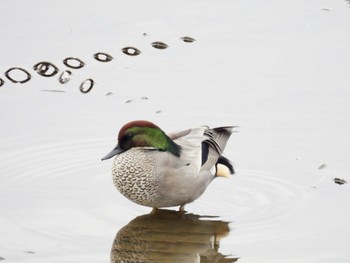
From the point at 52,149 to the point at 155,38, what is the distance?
8.40ft

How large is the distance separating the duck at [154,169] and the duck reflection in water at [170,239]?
0.41 feet

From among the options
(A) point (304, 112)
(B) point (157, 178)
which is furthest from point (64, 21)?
(B) point (157, 178)

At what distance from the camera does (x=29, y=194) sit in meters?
7.79

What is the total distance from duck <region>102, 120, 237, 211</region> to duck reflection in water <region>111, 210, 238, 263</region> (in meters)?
0.12

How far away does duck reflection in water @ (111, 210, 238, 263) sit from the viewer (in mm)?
6906

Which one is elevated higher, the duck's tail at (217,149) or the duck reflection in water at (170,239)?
the duck's tail at (217,149)

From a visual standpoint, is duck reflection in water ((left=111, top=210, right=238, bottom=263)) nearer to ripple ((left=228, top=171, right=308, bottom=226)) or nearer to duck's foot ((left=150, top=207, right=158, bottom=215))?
duck's foot ((left=150, top=207, right=158, bottom=215))

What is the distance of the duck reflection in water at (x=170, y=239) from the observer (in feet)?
22.7

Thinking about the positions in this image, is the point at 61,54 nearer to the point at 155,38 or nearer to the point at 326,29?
the point at 155,38

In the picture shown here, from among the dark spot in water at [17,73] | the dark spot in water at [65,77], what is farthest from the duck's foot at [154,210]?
the dark spot in water at [17,73]

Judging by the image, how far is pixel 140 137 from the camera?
297 inches

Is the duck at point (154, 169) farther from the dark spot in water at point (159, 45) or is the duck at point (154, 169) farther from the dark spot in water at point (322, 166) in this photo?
the dark spot in water at point (159, 45)

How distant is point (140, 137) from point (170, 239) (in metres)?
0.78

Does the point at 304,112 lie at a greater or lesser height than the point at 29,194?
greater
